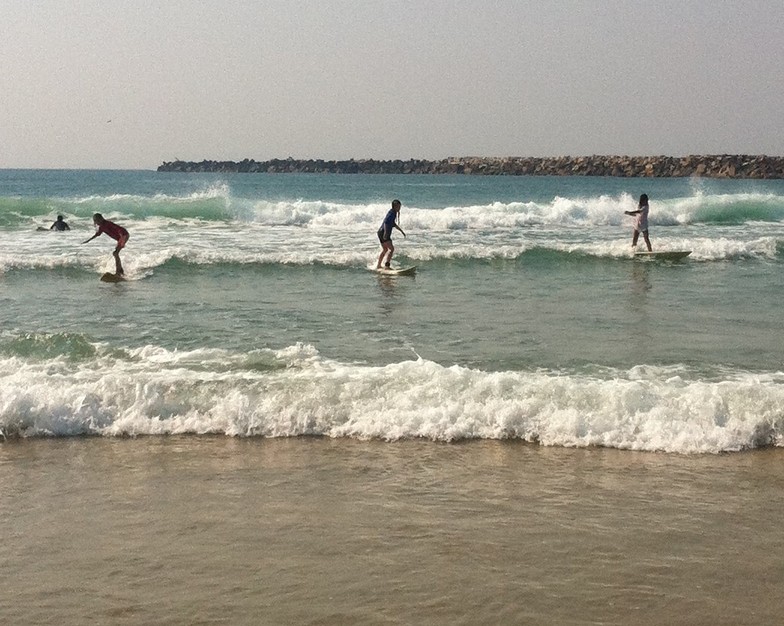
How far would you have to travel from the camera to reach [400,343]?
10.2 metres

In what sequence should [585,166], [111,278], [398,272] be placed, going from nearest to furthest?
[111,278], [398,272], [585,166]

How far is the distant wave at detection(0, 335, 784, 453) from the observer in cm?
702

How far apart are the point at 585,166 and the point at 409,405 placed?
9296cm

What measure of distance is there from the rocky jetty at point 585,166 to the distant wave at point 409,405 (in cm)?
8716

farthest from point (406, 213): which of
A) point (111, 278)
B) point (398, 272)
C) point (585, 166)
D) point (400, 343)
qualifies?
point (585, 166)

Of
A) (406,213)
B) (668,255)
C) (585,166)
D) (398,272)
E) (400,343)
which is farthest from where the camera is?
(585,166)

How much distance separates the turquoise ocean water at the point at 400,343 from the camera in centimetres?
721

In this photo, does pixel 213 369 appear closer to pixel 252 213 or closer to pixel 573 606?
pixel 573 606

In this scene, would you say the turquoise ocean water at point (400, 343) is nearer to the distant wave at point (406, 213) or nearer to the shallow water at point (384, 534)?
the shallow water at point (384, 534)

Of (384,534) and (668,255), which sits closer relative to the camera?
(384,534)

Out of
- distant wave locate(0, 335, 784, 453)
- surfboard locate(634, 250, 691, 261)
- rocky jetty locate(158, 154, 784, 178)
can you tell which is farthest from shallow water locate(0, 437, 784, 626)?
rocky jetty locate(158, 154, 784, 178)

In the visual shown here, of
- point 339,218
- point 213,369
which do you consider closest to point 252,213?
point 339,218

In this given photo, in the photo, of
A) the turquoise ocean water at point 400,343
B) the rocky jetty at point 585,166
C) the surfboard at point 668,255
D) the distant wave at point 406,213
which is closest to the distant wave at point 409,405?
the turquoise ocean water at point 400,343

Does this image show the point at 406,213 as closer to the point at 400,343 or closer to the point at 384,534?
the point at 400,343
